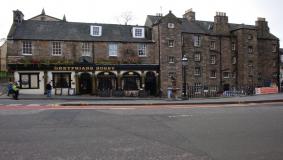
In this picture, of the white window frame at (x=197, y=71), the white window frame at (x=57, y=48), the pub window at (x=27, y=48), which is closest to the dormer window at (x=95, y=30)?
the white window frame at (x=57, y=48)

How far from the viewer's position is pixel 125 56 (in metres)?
41.5

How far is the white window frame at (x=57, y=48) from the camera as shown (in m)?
38.9

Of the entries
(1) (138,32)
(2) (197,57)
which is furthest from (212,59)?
(1) (138,32)

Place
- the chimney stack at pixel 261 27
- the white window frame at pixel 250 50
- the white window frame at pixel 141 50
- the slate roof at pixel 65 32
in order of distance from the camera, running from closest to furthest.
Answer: the slate roof at pixel 65 32
the white window frame at pixel 141 50
the white window frame at pixel 250 50
the chimney stack at pixel 261 27

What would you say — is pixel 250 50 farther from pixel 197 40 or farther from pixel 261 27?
pixel 197 40

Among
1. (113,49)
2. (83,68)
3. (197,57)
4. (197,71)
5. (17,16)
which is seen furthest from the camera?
(197,57)

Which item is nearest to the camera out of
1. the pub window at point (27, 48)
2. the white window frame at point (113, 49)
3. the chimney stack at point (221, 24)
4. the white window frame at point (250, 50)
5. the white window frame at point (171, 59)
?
the pub window at point (27, 48)

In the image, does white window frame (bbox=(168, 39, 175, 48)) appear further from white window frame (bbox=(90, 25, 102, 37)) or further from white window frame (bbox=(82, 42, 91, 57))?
white window frame (bbox=(82, 42, 91, 57))

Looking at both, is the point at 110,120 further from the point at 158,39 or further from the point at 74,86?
the point at 158,39

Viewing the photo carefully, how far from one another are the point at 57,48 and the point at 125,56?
8685 mm

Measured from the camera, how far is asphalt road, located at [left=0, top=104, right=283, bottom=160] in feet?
22.3

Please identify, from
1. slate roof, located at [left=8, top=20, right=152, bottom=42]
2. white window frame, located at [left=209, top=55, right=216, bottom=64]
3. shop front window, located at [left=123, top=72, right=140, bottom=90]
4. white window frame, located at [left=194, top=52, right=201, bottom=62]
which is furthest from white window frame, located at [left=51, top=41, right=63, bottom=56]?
white window frame, located at [left=209, top=55, right=216, bottom=64]

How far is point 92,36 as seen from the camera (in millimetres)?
41125

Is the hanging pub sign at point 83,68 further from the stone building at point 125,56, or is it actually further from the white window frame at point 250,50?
the white window frame at point 250,50
